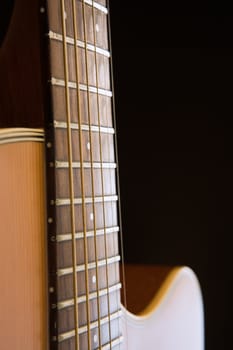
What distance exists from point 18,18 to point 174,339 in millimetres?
439

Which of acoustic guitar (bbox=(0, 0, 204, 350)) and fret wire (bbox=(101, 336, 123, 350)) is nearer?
acoustic guitar (bbox=(0, 0, 204, 350))

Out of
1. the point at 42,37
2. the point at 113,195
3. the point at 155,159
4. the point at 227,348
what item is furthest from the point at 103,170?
the point at 227,348

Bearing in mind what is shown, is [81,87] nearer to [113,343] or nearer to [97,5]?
[97,5]

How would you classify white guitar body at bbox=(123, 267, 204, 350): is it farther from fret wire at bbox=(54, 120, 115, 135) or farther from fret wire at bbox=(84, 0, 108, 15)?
fret wire at bbox=(84, 0, 108, 15)

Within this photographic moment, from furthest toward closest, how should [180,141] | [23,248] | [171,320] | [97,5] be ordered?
[180,141] < [171,320] < [97,5] < [23,248]

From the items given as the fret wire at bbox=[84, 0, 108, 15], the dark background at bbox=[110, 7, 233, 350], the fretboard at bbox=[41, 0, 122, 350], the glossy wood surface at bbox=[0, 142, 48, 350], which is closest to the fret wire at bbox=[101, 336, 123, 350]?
the fretboard at bbox=[41, 0, 122, 350]

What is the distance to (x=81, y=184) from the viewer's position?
48cm

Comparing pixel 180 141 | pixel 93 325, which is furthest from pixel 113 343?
pixel 180 141

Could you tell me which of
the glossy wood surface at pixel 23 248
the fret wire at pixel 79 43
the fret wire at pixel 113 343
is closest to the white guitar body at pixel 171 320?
the fret wire at pixel 113 343

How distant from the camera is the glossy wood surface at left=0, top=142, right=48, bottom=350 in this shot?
1.30 feet

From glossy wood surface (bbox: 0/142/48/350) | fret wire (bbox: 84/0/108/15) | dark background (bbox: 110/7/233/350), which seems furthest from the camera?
dark background (bbox: 110/7/233/350)

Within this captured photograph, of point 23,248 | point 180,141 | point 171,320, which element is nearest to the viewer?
point 23,248

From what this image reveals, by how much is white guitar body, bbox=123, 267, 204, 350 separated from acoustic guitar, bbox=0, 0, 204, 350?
0.09ft

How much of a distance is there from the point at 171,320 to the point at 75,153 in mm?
309
